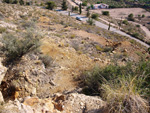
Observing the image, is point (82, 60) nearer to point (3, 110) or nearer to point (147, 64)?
point (147, 64)

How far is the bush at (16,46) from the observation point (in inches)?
247

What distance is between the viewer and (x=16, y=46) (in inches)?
255

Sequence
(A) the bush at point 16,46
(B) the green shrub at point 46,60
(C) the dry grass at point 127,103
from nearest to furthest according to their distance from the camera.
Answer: (C) the dry grass at point 127,103 → (A) the bush at point 16,46 → (B) the green shrub at point 46,60

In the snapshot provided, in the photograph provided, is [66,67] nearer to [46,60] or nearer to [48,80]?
[46,60]

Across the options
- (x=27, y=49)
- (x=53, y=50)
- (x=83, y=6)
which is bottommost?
(x=53, y=50)

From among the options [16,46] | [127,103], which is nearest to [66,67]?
[16,46]

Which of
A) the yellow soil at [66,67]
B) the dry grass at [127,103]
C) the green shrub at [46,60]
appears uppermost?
the dry grass at [127,103]

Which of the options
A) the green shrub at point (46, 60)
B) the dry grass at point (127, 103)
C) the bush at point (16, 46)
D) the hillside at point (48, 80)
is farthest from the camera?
the green shrub at point (46, 60)

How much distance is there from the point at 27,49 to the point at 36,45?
1.63 ft

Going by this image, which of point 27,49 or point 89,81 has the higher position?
point 27,49

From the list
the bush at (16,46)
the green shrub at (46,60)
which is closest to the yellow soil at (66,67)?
the green shrub at (46,60)

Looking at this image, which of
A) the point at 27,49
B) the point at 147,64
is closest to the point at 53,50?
the point at 27,49

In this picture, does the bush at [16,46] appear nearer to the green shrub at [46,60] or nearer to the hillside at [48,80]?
the hillside at [48,80]

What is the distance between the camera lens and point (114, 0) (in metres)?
91.5
